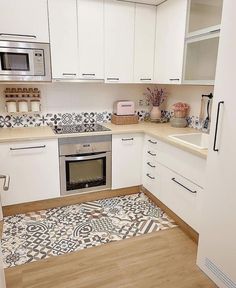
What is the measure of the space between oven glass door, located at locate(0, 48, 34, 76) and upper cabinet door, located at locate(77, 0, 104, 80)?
1.73 ft

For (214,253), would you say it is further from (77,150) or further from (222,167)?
(77,150)

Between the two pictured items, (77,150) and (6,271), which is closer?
(6,271)

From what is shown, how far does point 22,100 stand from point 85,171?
1064 millimetres

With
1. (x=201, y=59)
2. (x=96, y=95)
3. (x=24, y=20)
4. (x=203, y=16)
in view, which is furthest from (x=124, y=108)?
(x=24, y=20)

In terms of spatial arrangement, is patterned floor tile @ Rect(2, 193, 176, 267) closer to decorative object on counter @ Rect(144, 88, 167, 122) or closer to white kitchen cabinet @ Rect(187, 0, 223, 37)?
decorative object on counter @ Rect(144, 88, 167, 122)

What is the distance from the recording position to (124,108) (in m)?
3.03

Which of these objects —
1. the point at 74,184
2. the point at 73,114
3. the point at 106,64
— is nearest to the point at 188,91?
the point at 106,64

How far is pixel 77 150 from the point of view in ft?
8.42


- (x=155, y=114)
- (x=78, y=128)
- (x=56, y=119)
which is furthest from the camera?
(x=155, y=114)

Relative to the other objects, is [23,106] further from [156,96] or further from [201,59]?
[201,59]

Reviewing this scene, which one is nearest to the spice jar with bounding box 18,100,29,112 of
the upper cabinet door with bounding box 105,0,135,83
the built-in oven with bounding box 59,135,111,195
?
the built-in oven with bounding box 59,135,111,195

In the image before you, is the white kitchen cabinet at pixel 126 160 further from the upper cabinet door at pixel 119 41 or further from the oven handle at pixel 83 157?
the upper cabinet door at pixel 119 41

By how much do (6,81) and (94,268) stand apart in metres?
1.89

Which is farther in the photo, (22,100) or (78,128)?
(78,128)
